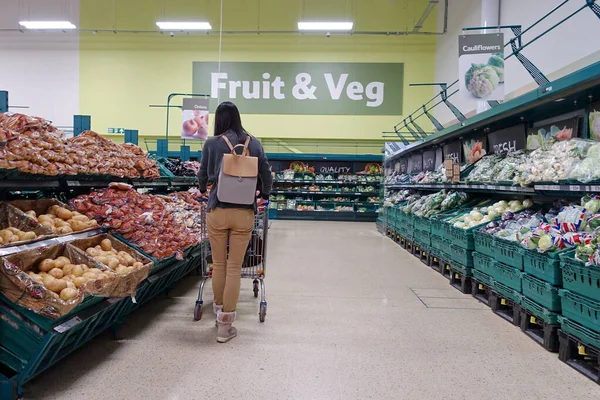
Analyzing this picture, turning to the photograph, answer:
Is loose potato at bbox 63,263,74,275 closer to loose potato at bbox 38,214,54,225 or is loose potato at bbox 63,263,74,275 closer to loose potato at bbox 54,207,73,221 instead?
loose potato at bbox 38,214,54,225

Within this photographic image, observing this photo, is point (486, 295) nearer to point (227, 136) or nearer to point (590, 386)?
point (590, 386)

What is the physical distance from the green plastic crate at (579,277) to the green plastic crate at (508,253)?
52cm

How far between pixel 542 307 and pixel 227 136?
8.16ft

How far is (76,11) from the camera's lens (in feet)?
46.1

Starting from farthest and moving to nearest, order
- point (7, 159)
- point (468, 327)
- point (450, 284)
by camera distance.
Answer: point (450, 284) < point (468, 327) < point (7, 159)

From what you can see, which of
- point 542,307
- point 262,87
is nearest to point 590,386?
point 542,307

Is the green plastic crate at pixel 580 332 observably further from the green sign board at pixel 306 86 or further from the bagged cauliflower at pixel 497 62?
the green sign board at pixel 306 86

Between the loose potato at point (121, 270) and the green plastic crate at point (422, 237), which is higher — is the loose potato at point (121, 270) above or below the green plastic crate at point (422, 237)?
above

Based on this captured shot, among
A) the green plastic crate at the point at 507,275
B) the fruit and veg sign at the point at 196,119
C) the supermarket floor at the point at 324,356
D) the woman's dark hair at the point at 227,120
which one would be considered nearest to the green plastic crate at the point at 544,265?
the green plastic crate at the point at 507,275

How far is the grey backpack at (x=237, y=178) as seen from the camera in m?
2.61

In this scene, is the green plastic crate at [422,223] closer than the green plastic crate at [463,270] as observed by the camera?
No

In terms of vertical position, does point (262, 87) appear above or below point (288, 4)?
below

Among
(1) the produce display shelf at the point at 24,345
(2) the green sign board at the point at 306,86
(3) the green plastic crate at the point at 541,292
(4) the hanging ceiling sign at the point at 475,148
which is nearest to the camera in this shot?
(1) the produce display shelf at the point at 24,345

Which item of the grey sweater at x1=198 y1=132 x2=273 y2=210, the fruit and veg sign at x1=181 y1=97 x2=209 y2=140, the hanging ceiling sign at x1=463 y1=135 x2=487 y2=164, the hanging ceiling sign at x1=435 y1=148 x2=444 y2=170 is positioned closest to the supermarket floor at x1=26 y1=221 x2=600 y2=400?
the grey sweater at x1=198 y1=132 x2=273 y2=210
